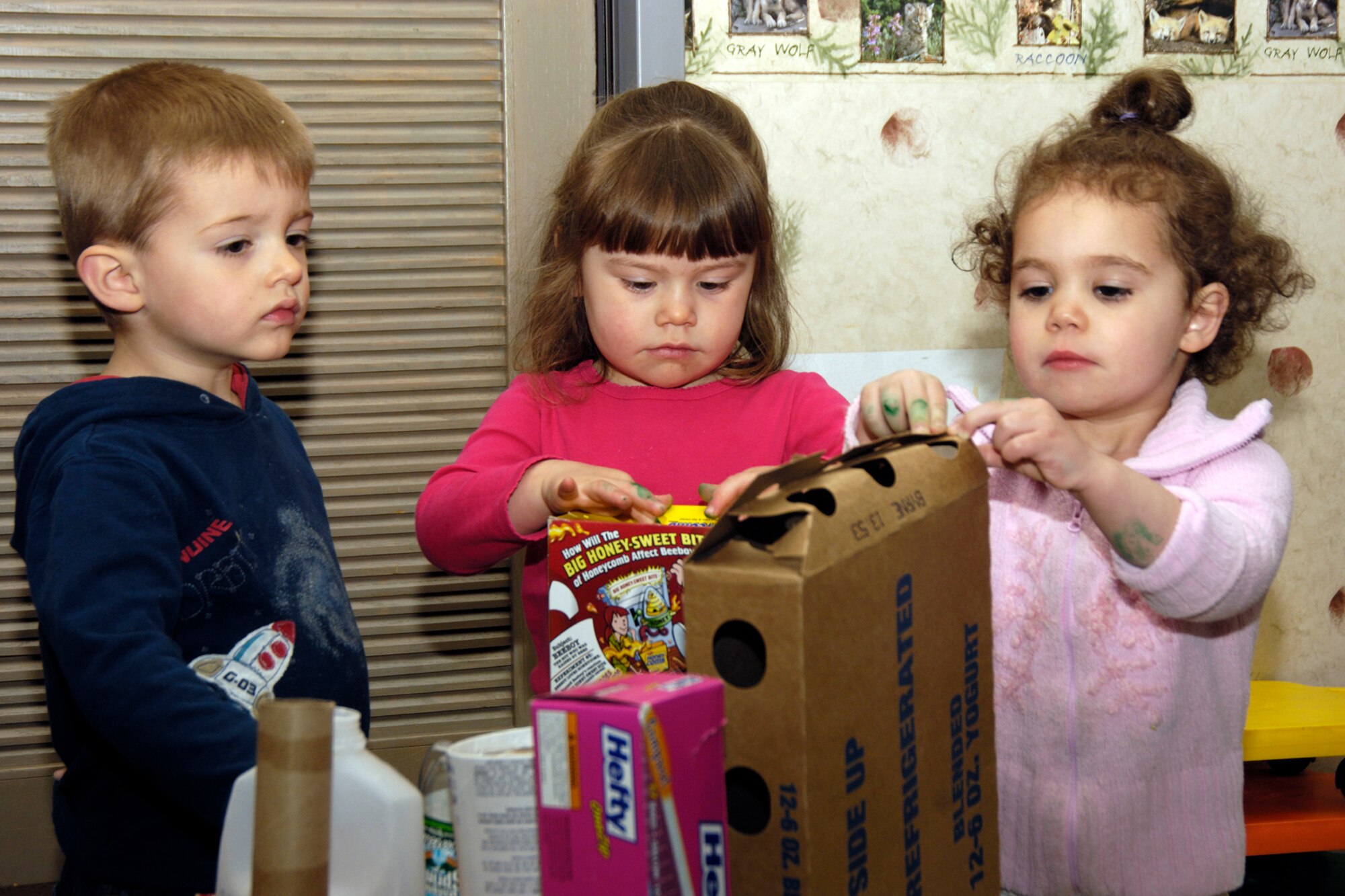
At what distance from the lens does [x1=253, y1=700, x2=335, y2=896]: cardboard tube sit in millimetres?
562

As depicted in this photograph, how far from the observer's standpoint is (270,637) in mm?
1093

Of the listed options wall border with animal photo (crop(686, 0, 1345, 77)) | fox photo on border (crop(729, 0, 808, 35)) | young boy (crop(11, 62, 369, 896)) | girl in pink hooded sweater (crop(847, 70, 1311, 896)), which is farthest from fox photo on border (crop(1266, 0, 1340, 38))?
young boy (crop(11, 62, 369, 896))

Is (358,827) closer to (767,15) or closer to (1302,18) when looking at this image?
(767,15)

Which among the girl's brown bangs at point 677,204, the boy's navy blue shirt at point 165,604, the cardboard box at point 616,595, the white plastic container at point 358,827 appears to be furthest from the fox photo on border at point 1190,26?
the white plastic container at point 358,827

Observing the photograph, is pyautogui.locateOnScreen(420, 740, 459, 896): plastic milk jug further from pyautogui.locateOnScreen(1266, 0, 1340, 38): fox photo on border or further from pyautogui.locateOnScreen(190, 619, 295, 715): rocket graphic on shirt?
pyautogui.locateOnScreen(1266, 0, 1340, 38): fox photo on border

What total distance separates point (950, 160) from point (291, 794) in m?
1.67

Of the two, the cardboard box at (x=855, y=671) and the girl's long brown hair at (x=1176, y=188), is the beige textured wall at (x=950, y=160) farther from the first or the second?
the cardboard box at (x=855, y=671)

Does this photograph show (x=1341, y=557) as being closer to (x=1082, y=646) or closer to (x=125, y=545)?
(x=1082, y=646)

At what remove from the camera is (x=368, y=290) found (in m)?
1.98

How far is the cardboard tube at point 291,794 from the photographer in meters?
0.56

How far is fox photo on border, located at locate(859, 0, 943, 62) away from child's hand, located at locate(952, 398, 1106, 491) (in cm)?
114

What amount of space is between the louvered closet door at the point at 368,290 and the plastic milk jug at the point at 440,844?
1313 mm

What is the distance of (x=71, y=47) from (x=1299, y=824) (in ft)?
7.73

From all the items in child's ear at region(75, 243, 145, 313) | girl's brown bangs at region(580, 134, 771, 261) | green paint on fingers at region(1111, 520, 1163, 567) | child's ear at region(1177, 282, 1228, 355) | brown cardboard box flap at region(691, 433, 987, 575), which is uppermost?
girl's brown bangs at region(580, 134, 771, 261)
